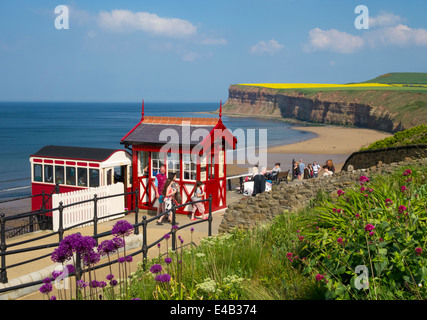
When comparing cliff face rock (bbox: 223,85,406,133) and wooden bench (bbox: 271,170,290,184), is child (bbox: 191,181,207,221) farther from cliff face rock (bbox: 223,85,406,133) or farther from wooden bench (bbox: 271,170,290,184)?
cliff face rock (bbox: 223,85,406,133)

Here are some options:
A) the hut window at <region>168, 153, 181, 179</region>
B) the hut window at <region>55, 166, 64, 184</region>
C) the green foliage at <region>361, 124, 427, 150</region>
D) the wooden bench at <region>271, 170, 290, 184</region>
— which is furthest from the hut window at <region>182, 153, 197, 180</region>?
the green foliage at <region>361, 124, 427, 150</region>

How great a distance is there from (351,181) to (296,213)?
1.78 m

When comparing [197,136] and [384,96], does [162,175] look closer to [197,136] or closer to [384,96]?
[197,136]

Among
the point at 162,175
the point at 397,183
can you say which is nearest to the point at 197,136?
the point at 162,175

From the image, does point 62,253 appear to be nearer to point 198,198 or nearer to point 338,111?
point 198,198

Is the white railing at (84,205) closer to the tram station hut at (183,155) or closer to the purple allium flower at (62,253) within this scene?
the tram station hut at (183,155)

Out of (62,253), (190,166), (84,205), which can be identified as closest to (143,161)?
(190,166)

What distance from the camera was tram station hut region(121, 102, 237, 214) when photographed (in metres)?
16.8

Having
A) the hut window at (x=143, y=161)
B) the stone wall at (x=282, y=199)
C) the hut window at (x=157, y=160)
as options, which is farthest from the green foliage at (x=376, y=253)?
the hut window at (x=143, y=161)

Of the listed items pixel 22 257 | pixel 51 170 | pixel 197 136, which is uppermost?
pixel 197 136

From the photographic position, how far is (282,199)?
12.0 metres

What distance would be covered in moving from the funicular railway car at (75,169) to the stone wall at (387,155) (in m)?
7.39

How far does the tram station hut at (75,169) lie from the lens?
17.3m

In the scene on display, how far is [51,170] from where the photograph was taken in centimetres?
1822
